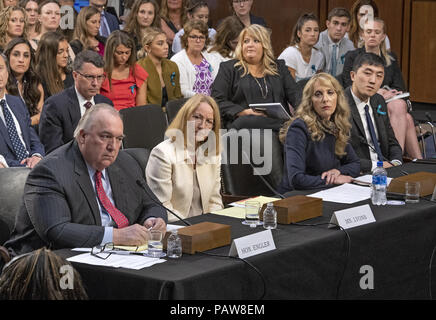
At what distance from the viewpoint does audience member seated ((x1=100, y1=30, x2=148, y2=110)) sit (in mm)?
5812

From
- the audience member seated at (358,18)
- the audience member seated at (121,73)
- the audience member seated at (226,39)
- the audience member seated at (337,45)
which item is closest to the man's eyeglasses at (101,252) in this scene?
the audience member seated at (121,73)

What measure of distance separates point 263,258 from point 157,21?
4743 millimetres

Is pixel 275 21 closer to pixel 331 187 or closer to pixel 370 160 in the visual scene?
pixel 370 160

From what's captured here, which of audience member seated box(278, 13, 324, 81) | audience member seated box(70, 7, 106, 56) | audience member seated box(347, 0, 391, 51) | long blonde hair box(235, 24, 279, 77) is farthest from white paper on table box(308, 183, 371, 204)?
audience member seated box(347, 0, 391, 51)

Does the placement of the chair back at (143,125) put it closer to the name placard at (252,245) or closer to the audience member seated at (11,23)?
the audience member seated at (11,23)

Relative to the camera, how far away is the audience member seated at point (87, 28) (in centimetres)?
648

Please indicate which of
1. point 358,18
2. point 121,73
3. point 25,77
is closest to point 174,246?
point 25,77

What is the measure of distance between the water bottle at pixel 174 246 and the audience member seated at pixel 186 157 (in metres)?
0.95

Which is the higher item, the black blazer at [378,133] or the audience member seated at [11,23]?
the audience member seated at [11,23]

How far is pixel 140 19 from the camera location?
701 cm

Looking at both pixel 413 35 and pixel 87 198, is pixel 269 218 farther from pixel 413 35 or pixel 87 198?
pixel 413 35

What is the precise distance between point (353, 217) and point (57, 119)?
7.79ft

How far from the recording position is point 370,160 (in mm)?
4906
